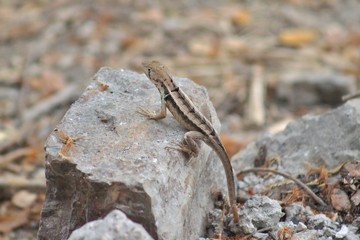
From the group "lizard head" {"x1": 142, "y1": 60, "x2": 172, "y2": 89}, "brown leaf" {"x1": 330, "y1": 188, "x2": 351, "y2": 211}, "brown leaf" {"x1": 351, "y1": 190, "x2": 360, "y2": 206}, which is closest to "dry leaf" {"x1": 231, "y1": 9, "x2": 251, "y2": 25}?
"lizard head" {"x1": 142, "y1": 60, "x2": 172, "y2": 89}

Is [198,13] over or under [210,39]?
over

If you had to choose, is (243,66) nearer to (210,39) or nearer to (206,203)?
(210,39)

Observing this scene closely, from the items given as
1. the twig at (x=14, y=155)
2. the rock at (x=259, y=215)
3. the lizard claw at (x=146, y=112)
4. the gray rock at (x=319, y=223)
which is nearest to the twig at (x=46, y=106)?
the twig at (x=14, y=155)

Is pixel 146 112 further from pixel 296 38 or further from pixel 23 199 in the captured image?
pixel 296 38

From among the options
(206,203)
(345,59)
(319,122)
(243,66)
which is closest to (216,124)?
(206,203)

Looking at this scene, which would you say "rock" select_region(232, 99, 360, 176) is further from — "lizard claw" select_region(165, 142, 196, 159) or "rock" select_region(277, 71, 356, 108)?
"rock" select_region(277, 71, 356, 108)

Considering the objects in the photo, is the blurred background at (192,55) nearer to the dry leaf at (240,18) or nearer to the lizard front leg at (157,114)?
the dry leaf at (240,18)

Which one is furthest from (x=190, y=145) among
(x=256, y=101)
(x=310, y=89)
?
(x=310, y=89)
